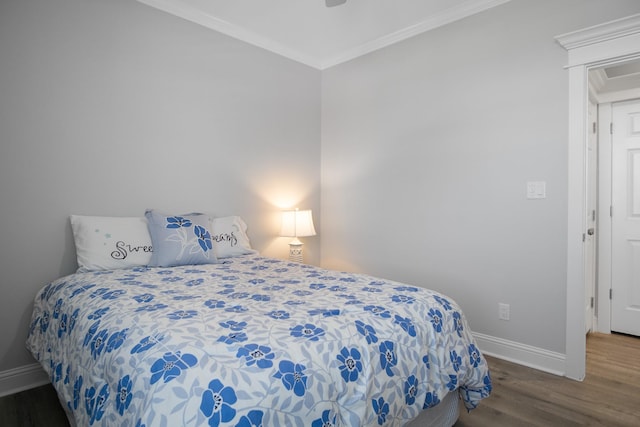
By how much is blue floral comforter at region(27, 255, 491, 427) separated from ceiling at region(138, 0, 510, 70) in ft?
6.88

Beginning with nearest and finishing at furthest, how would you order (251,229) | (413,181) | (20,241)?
1. (20,241)
2. (413,181)
3. (251,229)

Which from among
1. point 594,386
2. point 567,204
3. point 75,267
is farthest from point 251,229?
point 594,386

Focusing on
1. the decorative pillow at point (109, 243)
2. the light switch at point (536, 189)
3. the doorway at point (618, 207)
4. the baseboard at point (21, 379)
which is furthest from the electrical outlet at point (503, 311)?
the baseboard at point (21, 379)

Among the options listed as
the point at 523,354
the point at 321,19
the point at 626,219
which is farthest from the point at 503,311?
the point at 321,19

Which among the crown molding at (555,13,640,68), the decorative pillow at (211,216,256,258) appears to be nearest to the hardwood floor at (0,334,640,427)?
the decorative pillow at (211,216,256,258)

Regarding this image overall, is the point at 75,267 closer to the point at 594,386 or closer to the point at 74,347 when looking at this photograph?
the point at 74,347

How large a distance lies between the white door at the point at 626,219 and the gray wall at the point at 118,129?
115 inches

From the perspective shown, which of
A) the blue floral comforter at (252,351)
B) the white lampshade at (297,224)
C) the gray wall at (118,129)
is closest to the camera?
the blue floral comforter at (252,351)

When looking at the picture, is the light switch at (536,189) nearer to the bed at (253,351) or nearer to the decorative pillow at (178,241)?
the bed at (253,351)

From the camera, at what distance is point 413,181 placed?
10.4 feet

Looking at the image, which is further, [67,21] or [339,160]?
[339,160]

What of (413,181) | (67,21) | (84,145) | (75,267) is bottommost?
(75,267)

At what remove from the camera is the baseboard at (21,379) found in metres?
2.19

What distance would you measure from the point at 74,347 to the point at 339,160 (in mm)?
2812
